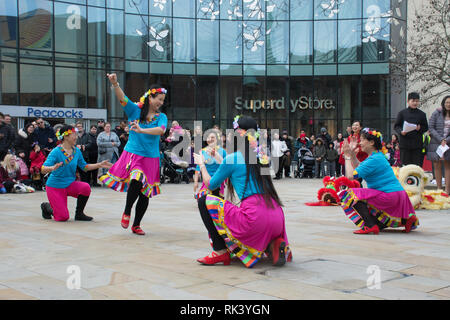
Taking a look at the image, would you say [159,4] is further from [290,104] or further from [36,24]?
[290,104]

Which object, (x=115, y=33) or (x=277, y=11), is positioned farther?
(x=277, y=11)

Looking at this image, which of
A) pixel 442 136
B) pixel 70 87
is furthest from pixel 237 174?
pixel 70 87

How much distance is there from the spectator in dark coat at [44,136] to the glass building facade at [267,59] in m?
14.5

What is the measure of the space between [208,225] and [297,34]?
91.3ft

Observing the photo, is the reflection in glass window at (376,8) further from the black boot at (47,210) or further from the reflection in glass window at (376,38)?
the black boot at (47,210)

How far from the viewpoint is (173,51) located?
30672 mm

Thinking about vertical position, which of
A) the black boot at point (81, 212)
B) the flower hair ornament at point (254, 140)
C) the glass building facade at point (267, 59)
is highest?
the glass building facade at point (267, 59)

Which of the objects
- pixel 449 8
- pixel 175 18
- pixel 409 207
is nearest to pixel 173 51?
pixel 175 18

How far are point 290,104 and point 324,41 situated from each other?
4.09 meters

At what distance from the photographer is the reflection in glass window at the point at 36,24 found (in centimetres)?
2431

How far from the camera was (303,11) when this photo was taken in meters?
31.0

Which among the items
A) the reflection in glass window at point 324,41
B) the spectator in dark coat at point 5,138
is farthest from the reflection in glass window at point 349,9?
the spectator in dark coat at point 5,138

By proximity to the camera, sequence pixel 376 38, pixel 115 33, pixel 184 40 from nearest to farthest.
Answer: pixel 115 33
pixel 376 38
pixel 184 40
